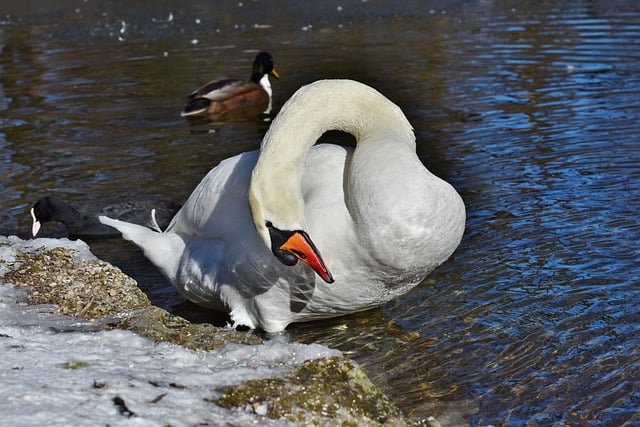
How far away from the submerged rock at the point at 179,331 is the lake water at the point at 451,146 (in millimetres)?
942

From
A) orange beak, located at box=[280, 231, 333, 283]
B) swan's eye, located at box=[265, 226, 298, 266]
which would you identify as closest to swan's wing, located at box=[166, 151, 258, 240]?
swan's eye, located at box=[265, 226, 298, 266]

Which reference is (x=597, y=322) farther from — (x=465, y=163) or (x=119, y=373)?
(x=465, y=163)

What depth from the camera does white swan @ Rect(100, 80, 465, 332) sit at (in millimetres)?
4867

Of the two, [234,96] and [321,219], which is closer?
[321,219]

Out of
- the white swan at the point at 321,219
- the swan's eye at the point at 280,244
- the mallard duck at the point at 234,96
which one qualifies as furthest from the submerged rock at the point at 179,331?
the mallard duck at the point at 234,96

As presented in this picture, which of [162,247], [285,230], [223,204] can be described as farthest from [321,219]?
Answer: [162,247]

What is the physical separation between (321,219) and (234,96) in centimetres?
776

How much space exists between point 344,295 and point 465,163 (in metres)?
4.23

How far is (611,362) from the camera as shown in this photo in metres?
5.12

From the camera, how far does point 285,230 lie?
4.70 metres

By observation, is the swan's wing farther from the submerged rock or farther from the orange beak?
the orange beak

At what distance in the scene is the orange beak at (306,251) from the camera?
15.1 ft

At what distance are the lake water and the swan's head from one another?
2.84ft

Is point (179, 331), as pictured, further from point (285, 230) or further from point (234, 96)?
point (234, 96)
